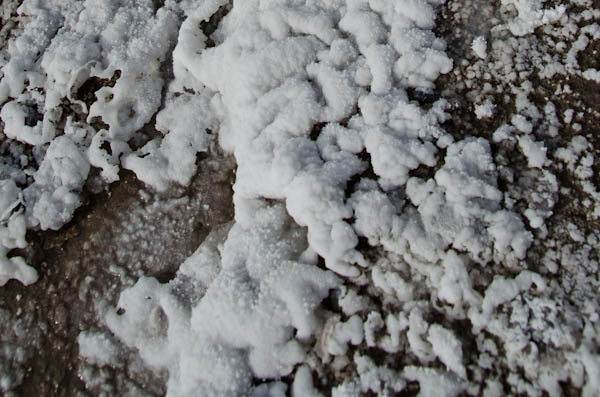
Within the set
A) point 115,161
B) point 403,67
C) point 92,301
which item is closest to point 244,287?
point 92,301

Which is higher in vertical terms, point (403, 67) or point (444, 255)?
point (403, 67)

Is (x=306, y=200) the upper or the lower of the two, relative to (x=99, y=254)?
upper

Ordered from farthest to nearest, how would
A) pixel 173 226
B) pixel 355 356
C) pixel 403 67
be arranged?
pixel 173 226
pixel 403 67
pixel 355 356

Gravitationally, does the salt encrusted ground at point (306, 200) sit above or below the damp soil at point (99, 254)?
above

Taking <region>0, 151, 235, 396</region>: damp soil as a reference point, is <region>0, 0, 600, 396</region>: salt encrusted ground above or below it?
above

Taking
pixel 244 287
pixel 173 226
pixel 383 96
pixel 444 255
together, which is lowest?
pixel 173 226

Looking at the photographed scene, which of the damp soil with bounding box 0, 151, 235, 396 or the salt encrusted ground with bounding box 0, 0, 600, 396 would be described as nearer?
the salt encrusted ground with bounding box 0, 0, 600, 396

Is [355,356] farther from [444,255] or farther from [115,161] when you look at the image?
[115,161]

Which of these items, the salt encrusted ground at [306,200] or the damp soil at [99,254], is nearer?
the salt encrusted ground at [306,200]
